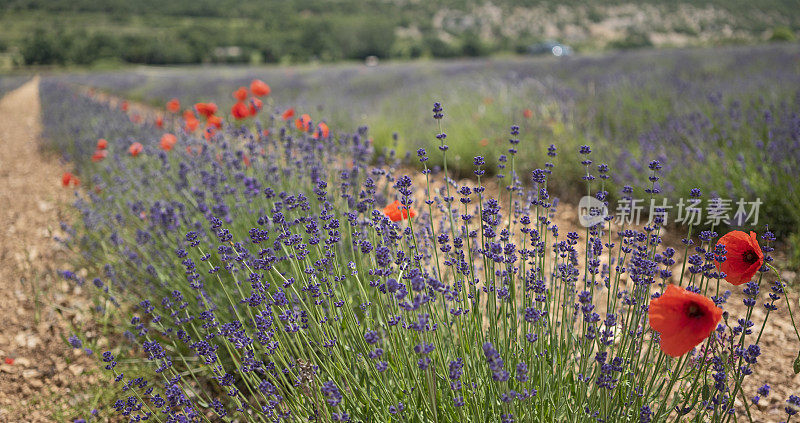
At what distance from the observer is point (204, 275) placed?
7.59 feet

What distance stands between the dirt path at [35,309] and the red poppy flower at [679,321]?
217cm

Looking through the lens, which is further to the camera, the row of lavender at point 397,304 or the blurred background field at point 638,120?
the blurred background field at point 638,120

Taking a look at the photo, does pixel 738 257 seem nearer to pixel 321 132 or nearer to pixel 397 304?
Result: pixel 397 304

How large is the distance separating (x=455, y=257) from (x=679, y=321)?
2.71 ft

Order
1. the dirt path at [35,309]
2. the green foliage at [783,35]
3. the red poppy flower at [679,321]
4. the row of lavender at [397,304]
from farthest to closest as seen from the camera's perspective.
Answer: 1. the green foliage at [783,35]
2. the dirt path at [35,309]
3. the row of lavender at [397,304]
4. the red poppy flower at [679,321]

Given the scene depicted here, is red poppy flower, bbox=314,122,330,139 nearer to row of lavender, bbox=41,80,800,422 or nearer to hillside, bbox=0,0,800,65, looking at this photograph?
row of lavender, bbox=41,80,800,422

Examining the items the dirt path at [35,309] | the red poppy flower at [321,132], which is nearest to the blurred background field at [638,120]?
the red poppy flower at [321,132]

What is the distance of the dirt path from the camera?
7.02ft

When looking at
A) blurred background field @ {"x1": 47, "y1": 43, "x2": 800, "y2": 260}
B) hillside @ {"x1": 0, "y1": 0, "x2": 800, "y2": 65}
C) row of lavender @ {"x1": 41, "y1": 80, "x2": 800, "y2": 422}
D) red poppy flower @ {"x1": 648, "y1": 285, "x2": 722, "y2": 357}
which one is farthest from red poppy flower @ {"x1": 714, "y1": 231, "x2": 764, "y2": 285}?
hillside @ {"x1": 0, "y1": 0, "x2": 800, "y2": 65}

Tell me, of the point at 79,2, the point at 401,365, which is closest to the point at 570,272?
the point at 401,365

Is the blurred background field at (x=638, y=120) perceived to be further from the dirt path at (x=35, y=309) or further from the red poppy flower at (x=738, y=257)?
the dirt path at (x=35, y=309)

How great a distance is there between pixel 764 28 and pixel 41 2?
290 ft

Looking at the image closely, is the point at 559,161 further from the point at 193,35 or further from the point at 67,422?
the point at 193,35

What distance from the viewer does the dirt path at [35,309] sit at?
2.14 metres
